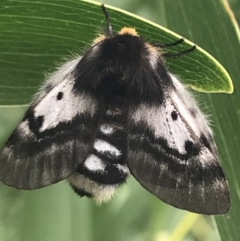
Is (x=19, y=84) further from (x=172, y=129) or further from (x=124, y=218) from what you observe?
(x=124, y=218)

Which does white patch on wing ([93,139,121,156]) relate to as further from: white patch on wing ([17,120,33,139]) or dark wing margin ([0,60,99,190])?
white patch on wing ([17,120,33,139])

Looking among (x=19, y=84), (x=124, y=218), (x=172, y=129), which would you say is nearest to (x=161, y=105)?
(x=172, y=129)

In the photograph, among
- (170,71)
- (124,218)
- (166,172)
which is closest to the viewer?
(166,172)

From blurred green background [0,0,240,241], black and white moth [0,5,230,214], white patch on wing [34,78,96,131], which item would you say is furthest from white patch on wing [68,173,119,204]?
blurred green background [0,0,240,241]

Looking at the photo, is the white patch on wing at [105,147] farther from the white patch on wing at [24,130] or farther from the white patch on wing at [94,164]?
the white patch on wing at [24,130]

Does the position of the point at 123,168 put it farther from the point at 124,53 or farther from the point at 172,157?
the point at 124,53

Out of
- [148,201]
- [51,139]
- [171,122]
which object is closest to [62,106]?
[51,139]

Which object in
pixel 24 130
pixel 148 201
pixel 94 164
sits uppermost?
pixel 24 130
